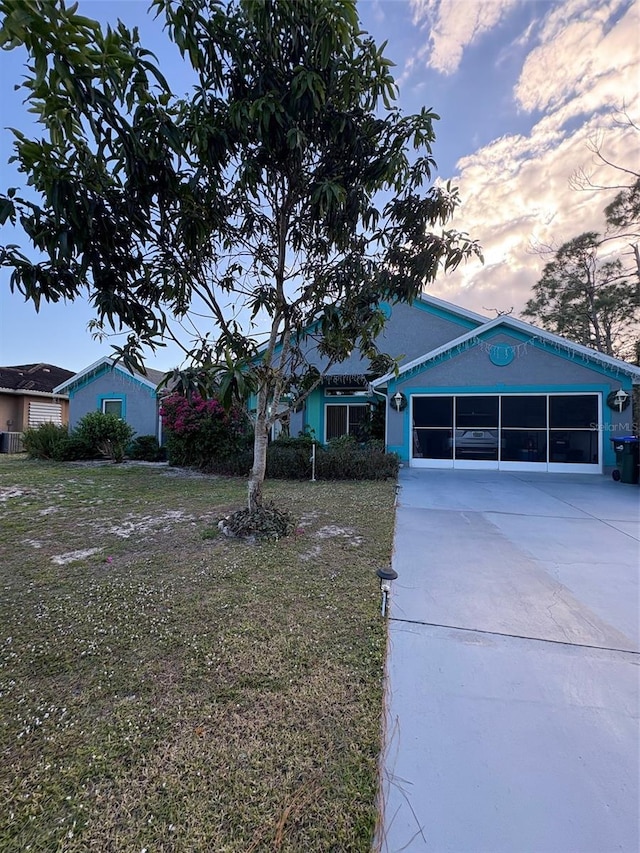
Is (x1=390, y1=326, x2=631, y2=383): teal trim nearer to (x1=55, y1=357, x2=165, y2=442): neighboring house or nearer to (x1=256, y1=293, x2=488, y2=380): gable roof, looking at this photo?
(x1=256, y1=293, x2=488, y2=380): gable roof

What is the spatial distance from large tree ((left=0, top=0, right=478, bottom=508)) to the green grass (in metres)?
2.20

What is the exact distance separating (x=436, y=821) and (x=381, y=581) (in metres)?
2.32

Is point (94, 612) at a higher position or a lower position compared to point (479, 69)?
lower

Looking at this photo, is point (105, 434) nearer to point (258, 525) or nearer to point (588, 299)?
point (258, 525)

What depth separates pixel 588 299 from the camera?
61.4 feet

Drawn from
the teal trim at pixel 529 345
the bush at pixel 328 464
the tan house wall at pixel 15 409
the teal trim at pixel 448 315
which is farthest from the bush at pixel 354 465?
the tan house wall at pixel 15 409

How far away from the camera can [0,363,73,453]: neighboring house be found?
19222mm

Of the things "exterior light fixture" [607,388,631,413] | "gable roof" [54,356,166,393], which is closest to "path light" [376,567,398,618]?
"exterior light fixture" [607,388,631,413]

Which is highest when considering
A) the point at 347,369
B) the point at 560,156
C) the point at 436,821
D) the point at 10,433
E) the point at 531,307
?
the point at 560,156

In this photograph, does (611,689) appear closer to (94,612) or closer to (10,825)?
(10,825)

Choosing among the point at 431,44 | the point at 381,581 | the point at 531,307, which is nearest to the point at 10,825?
the point at 381,581

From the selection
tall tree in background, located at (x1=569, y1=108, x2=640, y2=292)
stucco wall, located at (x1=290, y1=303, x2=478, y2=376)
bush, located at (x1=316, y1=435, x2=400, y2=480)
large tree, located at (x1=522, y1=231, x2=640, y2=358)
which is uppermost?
tall tree in background, located at (x1=569, y1=108, x2=640, y2=292)

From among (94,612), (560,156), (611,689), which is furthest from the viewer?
(560,156)

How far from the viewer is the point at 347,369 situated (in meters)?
15.7
